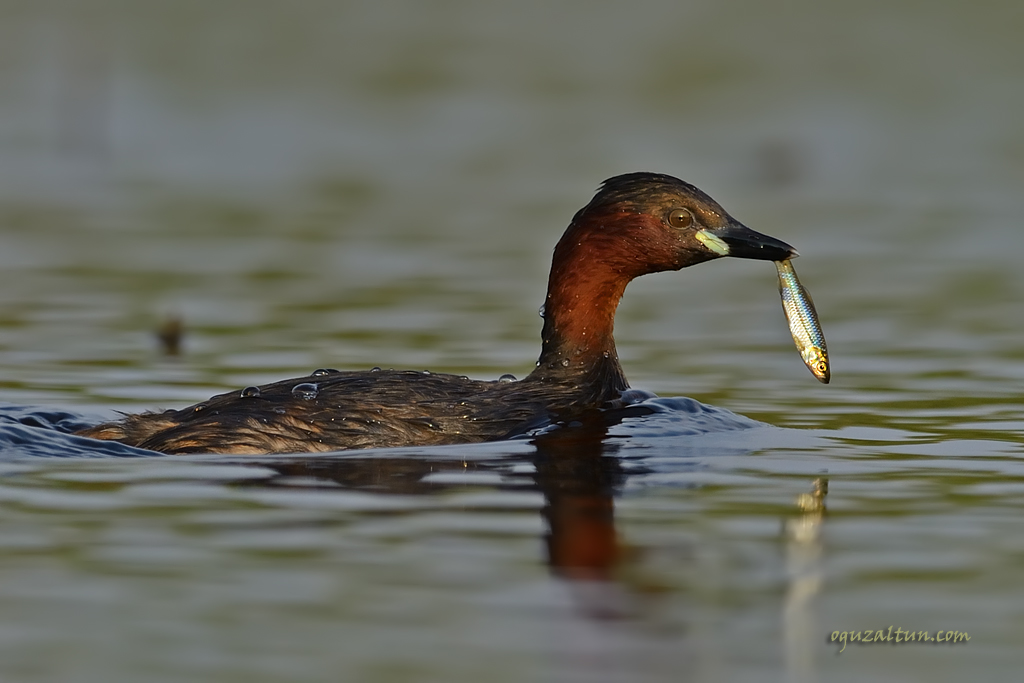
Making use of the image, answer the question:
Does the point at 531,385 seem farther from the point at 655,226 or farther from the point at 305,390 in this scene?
the point at 305,390

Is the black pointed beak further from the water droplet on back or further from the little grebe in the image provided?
the water droplet on back

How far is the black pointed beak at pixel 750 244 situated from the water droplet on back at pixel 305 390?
2.28 m

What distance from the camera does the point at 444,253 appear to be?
16891 millimetres

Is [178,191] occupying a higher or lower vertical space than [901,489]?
→ higher

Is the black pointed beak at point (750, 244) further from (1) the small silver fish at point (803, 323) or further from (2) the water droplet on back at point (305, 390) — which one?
(2) the water droplet on back at point (305, 390)

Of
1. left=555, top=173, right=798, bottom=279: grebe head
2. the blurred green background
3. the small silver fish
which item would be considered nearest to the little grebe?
left=555, top=173, right=798, bottom=279: grebe head

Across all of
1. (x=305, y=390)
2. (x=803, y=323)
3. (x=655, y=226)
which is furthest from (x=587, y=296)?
(x=305, y=390)

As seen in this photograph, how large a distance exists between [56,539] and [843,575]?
9.94 feet

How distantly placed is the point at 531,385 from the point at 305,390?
4.47 ft

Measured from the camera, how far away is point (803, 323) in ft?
32.0

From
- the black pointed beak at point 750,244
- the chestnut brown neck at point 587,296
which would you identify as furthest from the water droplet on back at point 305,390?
the black pointed beak at point 750,244

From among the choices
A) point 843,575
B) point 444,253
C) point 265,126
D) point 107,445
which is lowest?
point 843,575

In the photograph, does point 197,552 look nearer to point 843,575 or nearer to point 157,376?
point 843,575

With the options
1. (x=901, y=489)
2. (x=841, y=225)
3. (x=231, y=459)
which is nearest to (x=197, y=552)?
(x=231, y=459)
